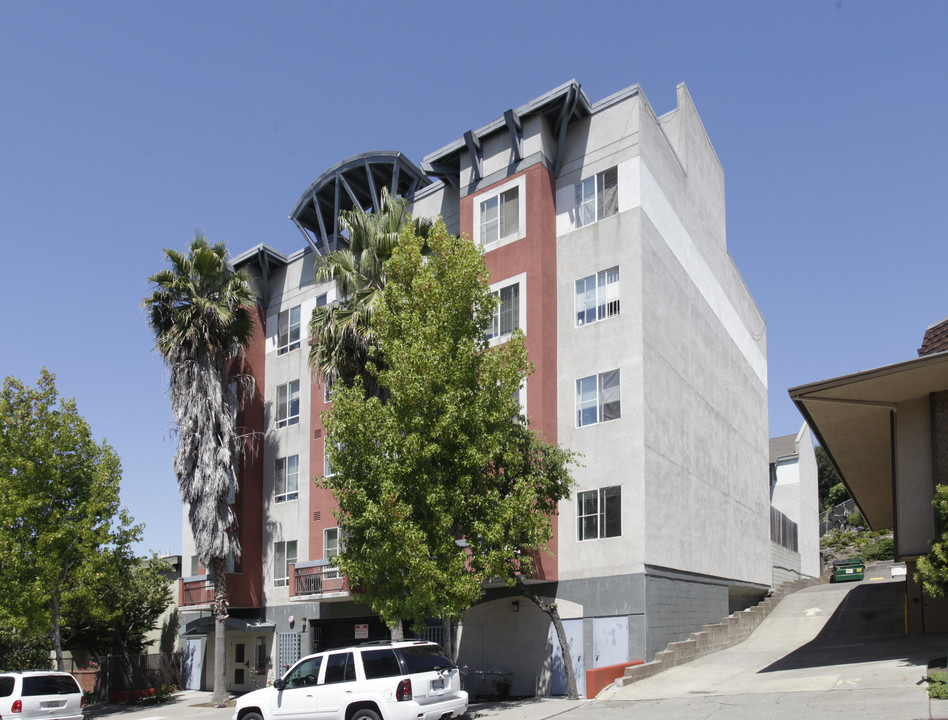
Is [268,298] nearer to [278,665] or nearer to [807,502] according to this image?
[278,665]

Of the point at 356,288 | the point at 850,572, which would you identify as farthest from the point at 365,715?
the point at 850,572

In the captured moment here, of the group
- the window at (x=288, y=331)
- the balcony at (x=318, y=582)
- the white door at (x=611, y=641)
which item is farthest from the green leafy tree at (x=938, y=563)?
the window at (x=288, y=331)

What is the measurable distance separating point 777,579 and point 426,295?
83.0 feet

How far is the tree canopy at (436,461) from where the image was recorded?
19234 mm

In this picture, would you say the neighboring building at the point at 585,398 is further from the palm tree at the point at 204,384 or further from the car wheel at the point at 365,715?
the car wheel at the point at 365,715

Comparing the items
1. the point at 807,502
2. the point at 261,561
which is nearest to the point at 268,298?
the point at 261,561

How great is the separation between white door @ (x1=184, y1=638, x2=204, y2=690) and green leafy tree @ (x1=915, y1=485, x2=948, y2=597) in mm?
27360

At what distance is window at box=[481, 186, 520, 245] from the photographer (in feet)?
90.9

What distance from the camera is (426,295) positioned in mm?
20750

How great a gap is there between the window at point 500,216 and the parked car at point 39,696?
53.5 ft

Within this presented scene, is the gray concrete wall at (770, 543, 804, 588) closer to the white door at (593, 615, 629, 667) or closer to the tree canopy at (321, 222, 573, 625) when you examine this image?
the white door at (593, 615, 629, 667)

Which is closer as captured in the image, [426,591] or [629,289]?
[426,591]

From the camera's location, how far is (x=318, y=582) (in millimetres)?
29656

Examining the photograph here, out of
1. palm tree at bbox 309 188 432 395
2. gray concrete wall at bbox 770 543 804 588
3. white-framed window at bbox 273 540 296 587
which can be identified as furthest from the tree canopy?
gray concrete wall at bbox 770 543 804 588
